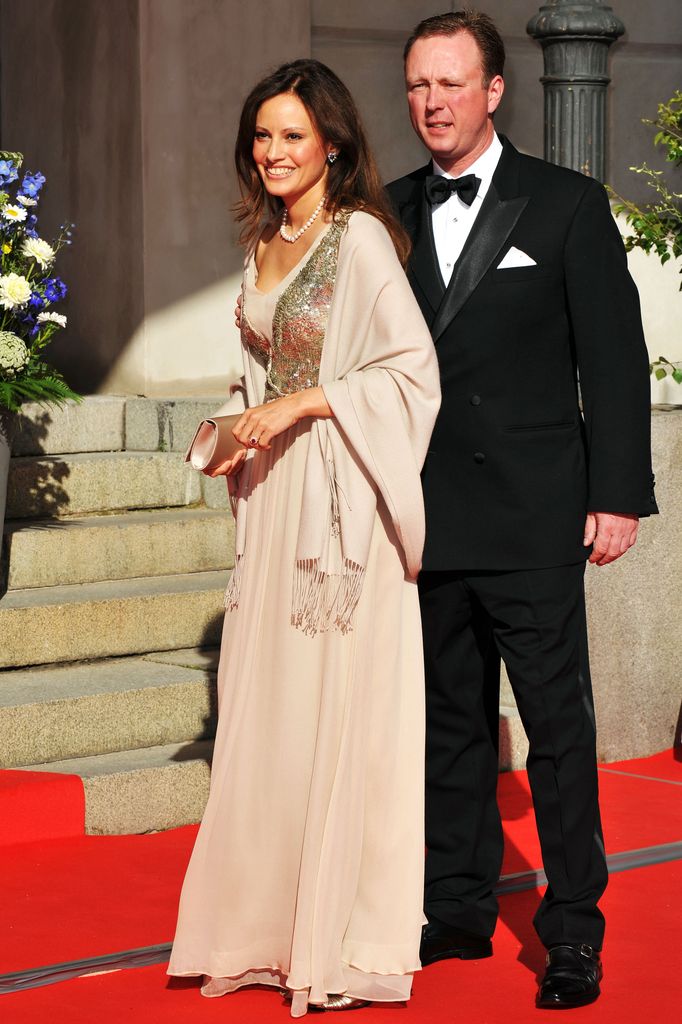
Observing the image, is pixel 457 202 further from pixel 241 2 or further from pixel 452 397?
pixel 241 2

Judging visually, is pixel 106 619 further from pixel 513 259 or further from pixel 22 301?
pixel 513 259

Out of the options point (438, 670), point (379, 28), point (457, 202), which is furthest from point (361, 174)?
point (379, 28)

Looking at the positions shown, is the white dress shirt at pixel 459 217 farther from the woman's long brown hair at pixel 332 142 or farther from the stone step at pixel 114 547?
the stone step at pixel 114 547

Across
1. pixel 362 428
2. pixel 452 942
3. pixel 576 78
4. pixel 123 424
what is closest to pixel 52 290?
pixel 123 424

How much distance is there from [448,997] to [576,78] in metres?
3.34

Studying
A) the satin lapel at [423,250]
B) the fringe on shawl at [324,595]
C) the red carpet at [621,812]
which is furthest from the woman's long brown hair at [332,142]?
the red carpet at [621,812]

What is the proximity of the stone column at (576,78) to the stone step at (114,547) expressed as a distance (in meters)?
2.15

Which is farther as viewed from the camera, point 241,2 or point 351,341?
point 241,2

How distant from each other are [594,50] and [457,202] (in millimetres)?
2154

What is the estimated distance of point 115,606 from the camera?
250 inches

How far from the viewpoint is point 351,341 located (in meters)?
3.90

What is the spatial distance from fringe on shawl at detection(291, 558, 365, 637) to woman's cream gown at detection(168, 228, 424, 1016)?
3 cm

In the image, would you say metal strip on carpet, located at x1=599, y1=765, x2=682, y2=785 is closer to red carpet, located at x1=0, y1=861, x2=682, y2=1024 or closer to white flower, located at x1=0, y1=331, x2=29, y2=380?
red carpet, located at x1=0, y1=861, x2=682, y2=1024

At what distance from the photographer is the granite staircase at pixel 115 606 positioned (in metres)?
5.55
